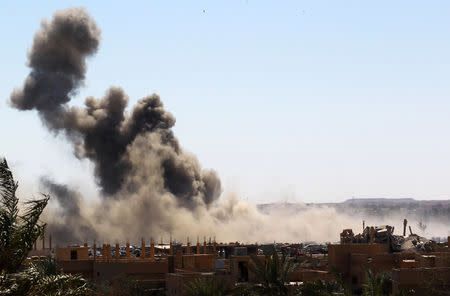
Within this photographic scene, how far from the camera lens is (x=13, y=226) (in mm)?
11977

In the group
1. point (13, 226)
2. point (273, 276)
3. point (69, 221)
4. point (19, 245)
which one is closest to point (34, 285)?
point (19, 245)

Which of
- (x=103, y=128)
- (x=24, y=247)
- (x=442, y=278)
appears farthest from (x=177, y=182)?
(x=24, y=247)

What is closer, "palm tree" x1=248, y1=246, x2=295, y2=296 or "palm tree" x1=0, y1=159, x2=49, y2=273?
"palm tree" x1=0, y1=159, x2=49, y2=273

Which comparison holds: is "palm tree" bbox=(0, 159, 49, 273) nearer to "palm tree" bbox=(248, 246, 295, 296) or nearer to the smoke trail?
"palm tree" bbox=(248, 246, 295, 296)

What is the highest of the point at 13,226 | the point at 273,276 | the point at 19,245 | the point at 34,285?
the point at 13,226

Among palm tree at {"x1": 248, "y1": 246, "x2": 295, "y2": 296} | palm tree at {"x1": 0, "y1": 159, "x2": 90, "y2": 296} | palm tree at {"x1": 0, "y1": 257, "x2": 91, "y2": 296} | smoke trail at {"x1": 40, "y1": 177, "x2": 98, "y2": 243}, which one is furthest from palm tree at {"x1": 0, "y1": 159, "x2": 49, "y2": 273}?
smoke trail at {"x1": 40, "y1": 177, "x2": 98, "y2": 243}

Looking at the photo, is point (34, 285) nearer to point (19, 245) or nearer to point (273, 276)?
point (19, 245)

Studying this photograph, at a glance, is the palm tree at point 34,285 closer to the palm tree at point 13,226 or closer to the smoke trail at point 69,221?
the palm tree at point 13,226

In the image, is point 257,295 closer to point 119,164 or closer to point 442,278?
point 442,278

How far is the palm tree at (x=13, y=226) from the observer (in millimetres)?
11641

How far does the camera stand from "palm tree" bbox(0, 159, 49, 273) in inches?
458

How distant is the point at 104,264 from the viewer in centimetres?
4275

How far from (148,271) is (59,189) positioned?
214 ft

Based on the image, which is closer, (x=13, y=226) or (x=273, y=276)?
(x=13, y=226)
